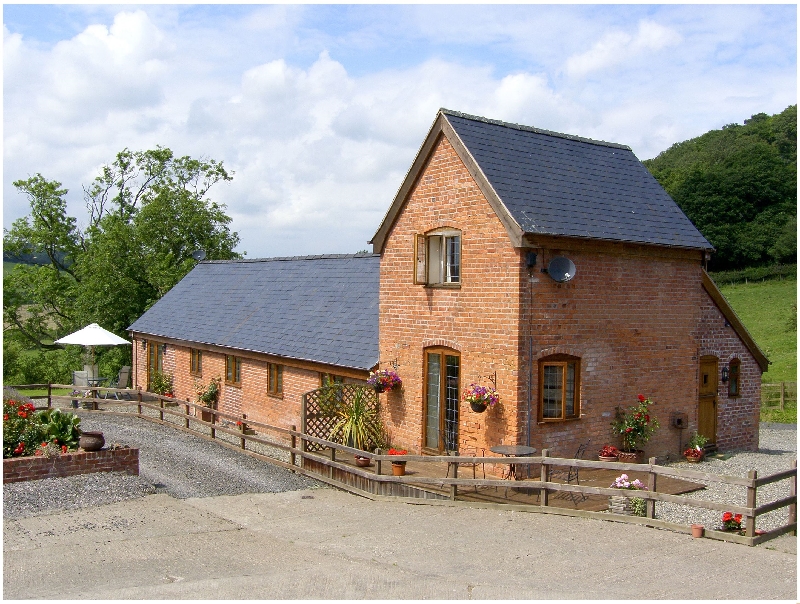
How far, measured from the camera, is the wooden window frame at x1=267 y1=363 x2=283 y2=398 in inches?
890

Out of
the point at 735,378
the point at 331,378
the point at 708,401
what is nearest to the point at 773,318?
the point at 735,378

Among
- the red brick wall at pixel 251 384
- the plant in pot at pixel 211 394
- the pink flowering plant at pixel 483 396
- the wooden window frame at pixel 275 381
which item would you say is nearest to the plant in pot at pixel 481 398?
the pink flowering plant at pixel 483 396

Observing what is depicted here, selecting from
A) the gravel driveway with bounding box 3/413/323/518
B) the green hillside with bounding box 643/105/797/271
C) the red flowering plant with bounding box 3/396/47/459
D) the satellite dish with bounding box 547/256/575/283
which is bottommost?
the gravel driveway with bounding box 3/413/323/518

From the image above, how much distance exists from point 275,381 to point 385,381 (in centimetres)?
613

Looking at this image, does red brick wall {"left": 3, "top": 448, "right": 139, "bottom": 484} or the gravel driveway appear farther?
red brick wall {"left": 3, "top": 448, "right": 139, "bottom": 484}

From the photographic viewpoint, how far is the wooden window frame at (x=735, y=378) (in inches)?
784

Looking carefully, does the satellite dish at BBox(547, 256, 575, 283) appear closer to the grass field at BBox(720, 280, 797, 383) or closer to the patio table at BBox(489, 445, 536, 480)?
the patio table at BBox(489, 445, 536, 480)

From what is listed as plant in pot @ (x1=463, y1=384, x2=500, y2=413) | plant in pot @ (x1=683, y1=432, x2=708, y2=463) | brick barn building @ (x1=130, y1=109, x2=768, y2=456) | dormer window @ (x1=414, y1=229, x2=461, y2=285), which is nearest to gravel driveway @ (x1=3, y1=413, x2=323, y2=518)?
brick barn building @ (x1=130, y1=109, x2=768, y2=456)

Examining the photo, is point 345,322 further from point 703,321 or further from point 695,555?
point 695,555

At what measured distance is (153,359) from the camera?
29.9m

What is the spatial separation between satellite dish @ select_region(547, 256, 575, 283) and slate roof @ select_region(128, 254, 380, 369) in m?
5.11

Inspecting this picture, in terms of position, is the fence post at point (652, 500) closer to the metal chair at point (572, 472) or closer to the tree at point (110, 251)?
the metal chair at point (572, 472)

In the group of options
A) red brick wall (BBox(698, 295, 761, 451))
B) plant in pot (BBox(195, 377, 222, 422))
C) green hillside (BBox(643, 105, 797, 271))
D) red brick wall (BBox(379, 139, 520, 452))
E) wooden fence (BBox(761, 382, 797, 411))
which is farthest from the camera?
green hillside (BBox(643, 105, 797, 271))

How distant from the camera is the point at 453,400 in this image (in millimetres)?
16609
